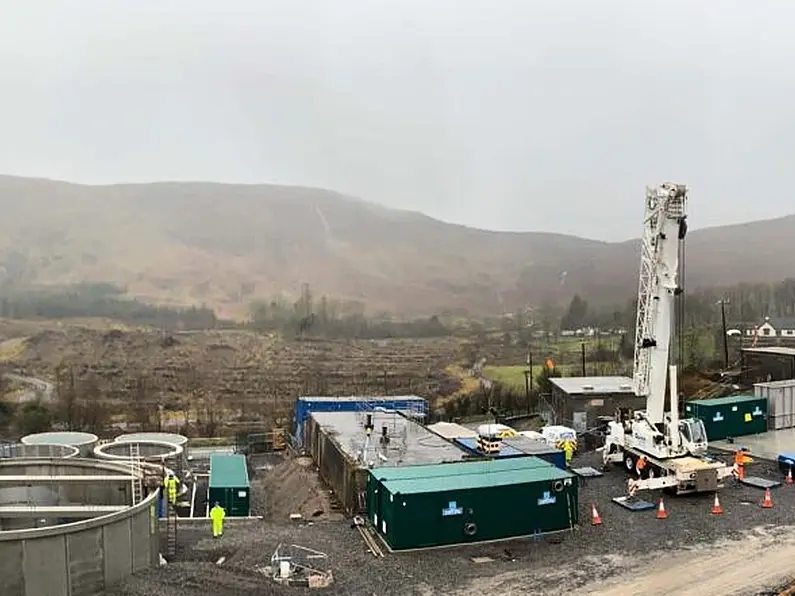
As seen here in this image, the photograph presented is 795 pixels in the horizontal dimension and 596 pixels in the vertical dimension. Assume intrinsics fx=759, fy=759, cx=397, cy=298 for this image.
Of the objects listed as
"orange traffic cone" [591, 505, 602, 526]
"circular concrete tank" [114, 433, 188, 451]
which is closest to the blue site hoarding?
"circular concrete tank" [114, 433, 188, 451]

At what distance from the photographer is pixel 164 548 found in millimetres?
17734

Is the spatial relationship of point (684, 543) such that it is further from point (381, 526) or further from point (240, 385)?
point (240, 385)

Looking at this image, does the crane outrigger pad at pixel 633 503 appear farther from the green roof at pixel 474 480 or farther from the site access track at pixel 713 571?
the site access track at pixel 713 571

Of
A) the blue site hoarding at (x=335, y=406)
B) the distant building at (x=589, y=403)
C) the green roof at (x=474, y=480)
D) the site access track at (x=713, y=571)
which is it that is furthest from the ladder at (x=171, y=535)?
the distant building at (x=589, y=403)

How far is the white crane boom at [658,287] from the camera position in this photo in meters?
23.2

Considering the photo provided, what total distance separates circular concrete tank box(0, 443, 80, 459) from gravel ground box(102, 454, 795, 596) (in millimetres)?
11871

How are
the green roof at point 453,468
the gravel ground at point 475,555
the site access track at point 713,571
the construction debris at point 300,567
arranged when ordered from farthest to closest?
1. the green roof at point 453,468
2. the construction debris at point 300,567
3. the gravel ground at point 475,555
4. the site access track at point 713,571

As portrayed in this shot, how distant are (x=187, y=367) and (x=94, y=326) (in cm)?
2668

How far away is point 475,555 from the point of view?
16.9 meters

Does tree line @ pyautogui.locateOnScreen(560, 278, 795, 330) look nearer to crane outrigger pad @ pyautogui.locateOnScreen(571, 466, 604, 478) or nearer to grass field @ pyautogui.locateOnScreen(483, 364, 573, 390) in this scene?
grass field @ pyautogui.locateOnScreen(483, 364, 573, 390)

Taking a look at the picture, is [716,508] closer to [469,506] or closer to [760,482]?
[760,482]

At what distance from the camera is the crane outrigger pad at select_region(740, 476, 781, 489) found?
22867 mm

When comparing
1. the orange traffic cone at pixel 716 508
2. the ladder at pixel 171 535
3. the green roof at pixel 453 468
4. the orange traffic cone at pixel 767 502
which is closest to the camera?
the ladder at pixel 171 535

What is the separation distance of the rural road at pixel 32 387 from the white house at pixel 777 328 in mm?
77538
